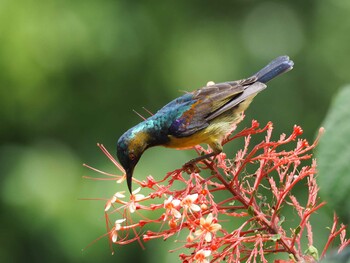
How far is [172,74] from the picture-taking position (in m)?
9.48

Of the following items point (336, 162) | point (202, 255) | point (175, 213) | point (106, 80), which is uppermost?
point (336, 162)

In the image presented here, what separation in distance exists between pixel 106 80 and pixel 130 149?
635cm

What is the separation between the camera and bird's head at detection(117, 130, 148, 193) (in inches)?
127

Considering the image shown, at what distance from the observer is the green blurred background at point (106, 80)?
24.3 feet

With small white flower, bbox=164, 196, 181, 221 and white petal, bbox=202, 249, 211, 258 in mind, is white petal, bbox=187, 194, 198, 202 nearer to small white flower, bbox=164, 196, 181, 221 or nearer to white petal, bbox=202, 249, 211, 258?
small white flower, bbox=164, 196, 181, 221

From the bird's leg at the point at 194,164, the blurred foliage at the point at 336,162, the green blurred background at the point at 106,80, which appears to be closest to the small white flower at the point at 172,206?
the bird's leg at the point at 194,164

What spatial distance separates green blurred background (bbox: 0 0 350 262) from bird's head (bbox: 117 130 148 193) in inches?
114

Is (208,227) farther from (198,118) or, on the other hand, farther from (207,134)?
(198,118)

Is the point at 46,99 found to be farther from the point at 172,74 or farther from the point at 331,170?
the point at 331,170

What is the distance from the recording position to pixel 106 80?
31.3ft

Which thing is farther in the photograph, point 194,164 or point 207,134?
point 207,134

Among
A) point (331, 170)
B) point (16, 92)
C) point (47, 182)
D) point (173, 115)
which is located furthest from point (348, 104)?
point (16, 92)

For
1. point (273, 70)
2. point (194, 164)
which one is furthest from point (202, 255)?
point (273, 70)

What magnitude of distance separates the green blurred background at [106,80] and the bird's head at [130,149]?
290 cm
